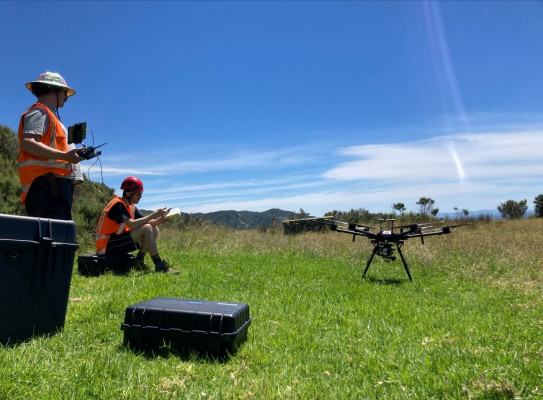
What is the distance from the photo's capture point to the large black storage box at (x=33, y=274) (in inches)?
119

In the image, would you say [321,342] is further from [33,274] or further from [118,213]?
[118,213]

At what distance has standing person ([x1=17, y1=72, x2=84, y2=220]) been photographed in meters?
3.88

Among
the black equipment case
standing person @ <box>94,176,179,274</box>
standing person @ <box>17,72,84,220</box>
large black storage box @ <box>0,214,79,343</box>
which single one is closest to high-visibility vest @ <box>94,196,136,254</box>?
standing person @ <box>94,176,179,274</box>

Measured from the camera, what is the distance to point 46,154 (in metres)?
3.83

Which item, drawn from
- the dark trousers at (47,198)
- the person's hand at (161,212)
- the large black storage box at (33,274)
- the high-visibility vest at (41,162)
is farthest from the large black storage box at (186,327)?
the person's hand at (161,212)

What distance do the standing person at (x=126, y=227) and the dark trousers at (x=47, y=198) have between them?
2.61 m

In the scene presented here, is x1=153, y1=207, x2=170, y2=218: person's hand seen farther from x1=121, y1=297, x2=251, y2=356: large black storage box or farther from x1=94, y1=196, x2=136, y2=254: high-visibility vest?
x1=121, y1=297, x2=251, y2=356: large black storage box

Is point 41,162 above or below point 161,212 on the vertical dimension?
above

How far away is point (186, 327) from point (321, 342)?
1249 millimetres

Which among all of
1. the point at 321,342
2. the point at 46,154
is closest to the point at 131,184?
the point at 46,154

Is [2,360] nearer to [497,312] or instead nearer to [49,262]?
[49,262]

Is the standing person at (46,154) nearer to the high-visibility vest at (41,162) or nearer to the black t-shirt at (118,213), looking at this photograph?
the high-visibility vest at (41,162)

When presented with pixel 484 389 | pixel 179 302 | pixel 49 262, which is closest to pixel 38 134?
pixel 49 262

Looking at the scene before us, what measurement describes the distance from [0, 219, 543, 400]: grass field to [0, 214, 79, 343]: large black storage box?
157 millimetres
